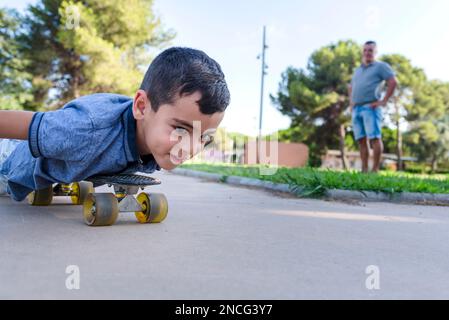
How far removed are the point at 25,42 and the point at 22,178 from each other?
65.7 feet

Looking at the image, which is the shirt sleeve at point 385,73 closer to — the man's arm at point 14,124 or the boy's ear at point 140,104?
the boy's ear at point 140,104

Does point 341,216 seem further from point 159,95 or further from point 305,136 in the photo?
point 305,136

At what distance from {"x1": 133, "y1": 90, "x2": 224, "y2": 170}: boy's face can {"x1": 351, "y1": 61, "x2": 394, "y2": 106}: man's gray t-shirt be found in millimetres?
5094

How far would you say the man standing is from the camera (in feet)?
21.6

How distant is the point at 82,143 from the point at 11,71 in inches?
778

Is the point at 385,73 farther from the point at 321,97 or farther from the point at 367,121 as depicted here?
the point at 321,97

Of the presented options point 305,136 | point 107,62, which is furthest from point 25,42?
point 305,136

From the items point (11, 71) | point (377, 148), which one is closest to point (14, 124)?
point (377, 148)

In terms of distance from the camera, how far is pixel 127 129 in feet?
7.45

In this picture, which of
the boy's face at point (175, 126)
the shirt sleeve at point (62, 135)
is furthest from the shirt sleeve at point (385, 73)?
the shirt sleeve at point (62, 135)

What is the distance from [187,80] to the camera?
201 centimetres

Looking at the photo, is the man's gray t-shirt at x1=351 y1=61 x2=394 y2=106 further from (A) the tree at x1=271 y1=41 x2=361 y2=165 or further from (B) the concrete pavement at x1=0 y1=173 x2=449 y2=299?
(A) the tree at x1=271 y1=41 x2=361 y2=165

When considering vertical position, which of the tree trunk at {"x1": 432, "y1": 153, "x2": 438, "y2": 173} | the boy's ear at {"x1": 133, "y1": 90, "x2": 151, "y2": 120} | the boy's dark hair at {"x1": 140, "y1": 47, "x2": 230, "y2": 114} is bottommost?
the tree trunk at {"x1": 432, "y1": 153, "x2": 438, "y2": 173}

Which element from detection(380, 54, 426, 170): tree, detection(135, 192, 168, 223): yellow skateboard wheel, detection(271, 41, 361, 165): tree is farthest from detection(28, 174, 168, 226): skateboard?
detection(380, 54, 426, 170): tree
